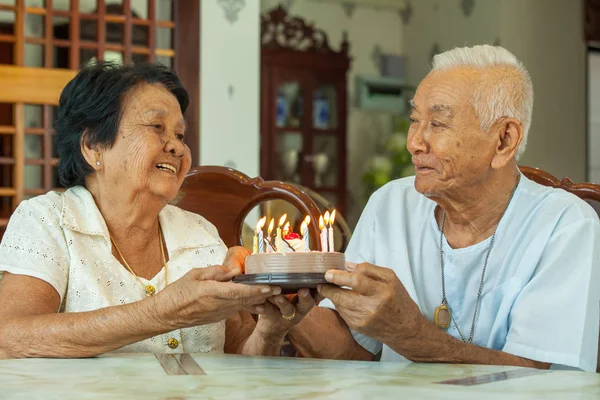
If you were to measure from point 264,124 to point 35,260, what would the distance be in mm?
5564

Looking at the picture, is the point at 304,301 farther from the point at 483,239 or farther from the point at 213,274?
the point at 483,239

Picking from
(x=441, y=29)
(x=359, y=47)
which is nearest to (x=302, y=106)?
(x=359, y=47)

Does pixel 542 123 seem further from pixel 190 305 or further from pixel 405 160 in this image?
pixel 190 305

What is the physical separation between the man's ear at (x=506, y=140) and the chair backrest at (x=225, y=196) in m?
0.52

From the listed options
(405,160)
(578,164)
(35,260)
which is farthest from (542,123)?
(35,260)

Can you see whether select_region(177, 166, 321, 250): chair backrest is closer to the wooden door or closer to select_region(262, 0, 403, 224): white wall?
the wooden door

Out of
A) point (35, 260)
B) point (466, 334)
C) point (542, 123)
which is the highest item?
point (542, 123)

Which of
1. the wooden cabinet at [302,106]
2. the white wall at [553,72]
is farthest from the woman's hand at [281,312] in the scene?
the wooden cabinet at [302,106]

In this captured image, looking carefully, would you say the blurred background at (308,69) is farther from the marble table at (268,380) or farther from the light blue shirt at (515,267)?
the marble table at (268,380)

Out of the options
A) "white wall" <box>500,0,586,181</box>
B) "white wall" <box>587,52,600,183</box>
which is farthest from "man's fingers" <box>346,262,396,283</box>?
"white wall" <box>587,52,600,183</box>

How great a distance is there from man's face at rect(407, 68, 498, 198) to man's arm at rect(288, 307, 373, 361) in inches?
12.9

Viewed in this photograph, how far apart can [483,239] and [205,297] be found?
26.4 inches

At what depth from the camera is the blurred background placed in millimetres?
4332

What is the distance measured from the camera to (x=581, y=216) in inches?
69.7
